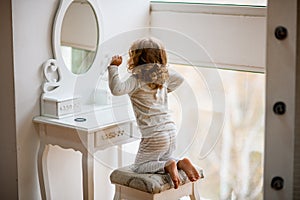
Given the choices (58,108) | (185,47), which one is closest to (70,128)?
(58,108)

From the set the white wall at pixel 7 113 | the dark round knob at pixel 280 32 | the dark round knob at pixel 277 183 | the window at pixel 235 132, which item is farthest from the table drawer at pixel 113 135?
the dark round knob at pixel 280 32

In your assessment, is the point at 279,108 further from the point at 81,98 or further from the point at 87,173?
the point at 81,98

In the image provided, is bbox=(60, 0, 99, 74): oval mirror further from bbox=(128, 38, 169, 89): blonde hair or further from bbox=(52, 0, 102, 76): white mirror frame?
bbox=(128, 38, 169, 89): blonde hair

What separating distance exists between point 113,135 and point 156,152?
11.6 inches

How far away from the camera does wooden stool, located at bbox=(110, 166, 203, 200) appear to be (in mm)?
2449

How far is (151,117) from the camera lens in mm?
2479

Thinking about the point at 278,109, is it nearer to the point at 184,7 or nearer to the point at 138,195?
the point at 138,195

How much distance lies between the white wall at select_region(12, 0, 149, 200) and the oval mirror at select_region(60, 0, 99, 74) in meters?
0.07

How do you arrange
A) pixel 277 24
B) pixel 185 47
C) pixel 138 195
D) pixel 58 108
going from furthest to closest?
pixel 185 47
pixel 58 108
pixel 138 195
pixel 277 24

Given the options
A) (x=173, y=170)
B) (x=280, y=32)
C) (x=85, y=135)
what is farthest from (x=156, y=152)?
(x=280, y=32)

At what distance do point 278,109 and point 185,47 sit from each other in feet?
3.56

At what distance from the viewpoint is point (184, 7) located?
3.01m

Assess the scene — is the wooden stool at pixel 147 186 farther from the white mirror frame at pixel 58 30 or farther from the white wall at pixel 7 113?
the white mirror frame at pixel 58 30

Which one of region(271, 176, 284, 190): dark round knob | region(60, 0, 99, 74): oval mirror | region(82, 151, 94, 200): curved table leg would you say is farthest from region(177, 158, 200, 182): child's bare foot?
region(60, 0, 99, 74): oval mirror
